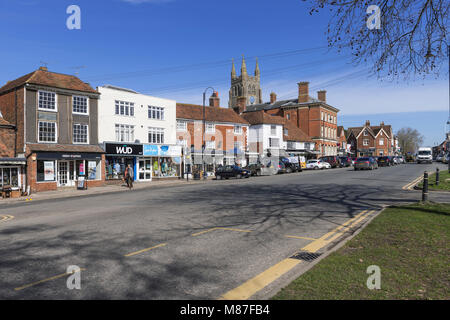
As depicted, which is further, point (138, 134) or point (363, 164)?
point (363, 164)

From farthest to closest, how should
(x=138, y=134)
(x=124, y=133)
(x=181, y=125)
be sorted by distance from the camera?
(x=181, y=125)
(x=138, y=134)
(x=124, y=133)

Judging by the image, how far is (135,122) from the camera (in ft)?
109

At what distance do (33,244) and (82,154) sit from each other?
21395 mm

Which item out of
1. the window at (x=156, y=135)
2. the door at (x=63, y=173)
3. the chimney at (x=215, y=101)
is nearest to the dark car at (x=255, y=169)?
the window at (x=156, y=135)

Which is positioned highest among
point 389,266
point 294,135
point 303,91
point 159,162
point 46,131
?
point 303,91

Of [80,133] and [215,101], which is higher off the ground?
[215,101]

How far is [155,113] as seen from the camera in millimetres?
35562

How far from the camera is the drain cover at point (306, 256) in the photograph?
6.03 metres

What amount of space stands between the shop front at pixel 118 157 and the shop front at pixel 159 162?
985mm

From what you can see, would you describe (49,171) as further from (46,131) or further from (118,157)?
(118,157)

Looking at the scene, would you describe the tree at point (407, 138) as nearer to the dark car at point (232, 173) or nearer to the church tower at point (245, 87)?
the church tower at point (245, 87)

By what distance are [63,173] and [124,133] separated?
750 cm

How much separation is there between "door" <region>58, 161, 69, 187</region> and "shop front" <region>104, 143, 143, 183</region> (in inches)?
146

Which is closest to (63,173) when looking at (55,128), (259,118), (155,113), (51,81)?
(55,128)
